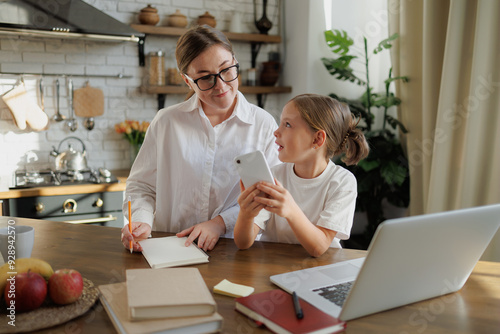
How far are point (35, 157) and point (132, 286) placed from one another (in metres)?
2.66

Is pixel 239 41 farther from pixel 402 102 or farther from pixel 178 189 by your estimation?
pixel 178 189

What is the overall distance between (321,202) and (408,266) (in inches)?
22.5

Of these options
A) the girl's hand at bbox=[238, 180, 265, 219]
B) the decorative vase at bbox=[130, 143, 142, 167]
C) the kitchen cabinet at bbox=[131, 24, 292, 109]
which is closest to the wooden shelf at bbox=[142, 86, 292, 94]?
the kitchen cabinet at bbox=[131, 24, 292, 109]

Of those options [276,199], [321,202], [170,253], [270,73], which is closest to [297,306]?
[276,199]

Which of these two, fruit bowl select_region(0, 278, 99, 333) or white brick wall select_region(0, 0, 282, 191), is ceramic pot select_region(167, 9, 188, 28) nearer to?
white brick wall select_region(0, 0, 282, 191)

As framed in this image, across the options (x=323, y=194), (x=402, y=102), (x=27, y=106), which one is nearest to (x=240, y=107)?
(x=323, y=194)

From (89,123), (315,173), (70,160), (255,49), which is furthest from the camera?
(255,49)

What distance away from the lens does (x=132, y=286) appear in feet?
3.10

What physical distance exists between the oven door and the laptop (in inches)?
81.2

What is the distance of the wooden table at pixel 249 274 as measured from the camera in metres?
0.92

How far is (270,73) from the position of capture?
3.75 meters

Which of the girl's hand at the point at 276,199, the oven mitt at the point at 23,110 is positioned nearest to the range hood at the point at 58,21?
the oven mitt at the point at 23,110

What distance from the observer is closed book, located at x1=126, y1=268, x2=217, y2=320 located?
872mm

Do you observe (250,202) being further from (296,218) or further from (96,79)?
(96,79)
